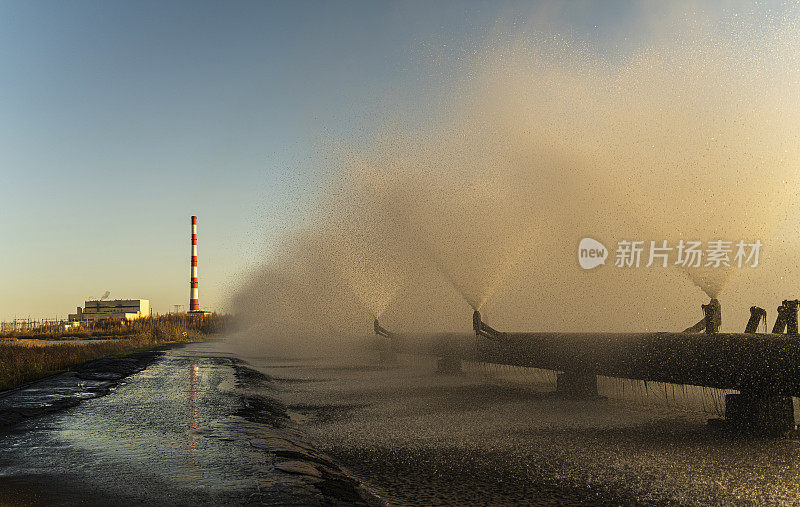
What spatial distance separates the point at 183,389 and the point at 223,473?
26.9 feet

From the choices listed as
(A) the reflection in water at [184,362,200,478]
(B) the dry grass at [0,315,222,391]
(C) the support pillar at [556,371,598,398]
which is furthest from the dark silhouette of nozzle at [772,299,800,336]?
(B) the dry grass at [0,315,222,391]

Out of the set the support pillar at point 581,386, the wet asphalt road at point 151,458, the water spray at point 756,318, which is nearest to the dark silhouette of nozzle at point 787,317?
the water spray at point 756,318

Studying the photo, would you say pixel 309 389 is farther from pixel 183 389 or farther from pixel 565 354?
pixel 565 354

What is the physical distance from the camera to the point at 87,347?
34.0 metres

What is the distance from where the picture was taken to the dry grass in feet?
60.1

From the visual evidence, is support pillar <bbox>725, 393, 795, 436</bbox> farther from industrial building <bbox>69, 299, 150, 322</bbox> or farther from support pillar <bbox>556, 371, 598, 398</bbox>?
industrial building <bbox>69, 299, 150, 322</bbox>

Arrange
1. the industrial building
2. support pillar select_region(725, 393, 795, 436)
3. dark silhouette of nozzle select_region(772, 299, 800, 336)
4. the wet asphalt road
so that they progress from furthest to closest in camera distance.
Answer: the industrial building < dark silhouette of nozzle select_region(772, 299, 800, 336) < support pillar select_region(725, 393, 795, 436) < the wet asphalt road

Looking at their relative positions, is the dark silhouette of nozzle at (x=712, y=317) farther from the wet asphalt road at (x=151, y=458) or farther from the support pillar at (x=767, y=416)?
the wet asphalt road at (x=151, y=458)

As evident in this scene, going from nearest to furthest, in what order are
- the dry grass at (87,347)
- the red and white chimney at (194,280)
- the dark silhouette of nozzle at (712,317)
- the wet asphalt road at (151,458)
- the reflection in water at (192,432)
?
the wet asphalt road at (151,458)
the reflection in water at (192,432)
the dark silhouette of nozzle at (712,317)
the dry grass at (87,347)
the red and white chimney at (194,280)

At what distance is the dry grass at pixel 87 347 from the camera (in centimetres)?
1833

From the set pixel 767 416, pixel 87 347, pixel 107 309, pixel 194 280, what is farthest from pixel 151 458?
pixel 107 309

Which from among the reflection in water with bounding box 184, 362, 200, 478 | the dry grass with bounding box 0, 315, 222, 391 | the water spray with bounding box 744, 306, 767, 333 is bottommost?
the dry grass with bounding box 0, 315, 222, 391

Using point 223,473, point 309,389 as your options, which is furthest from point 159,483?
point 309,389

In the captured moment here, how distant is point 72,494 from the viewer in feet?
17.0
